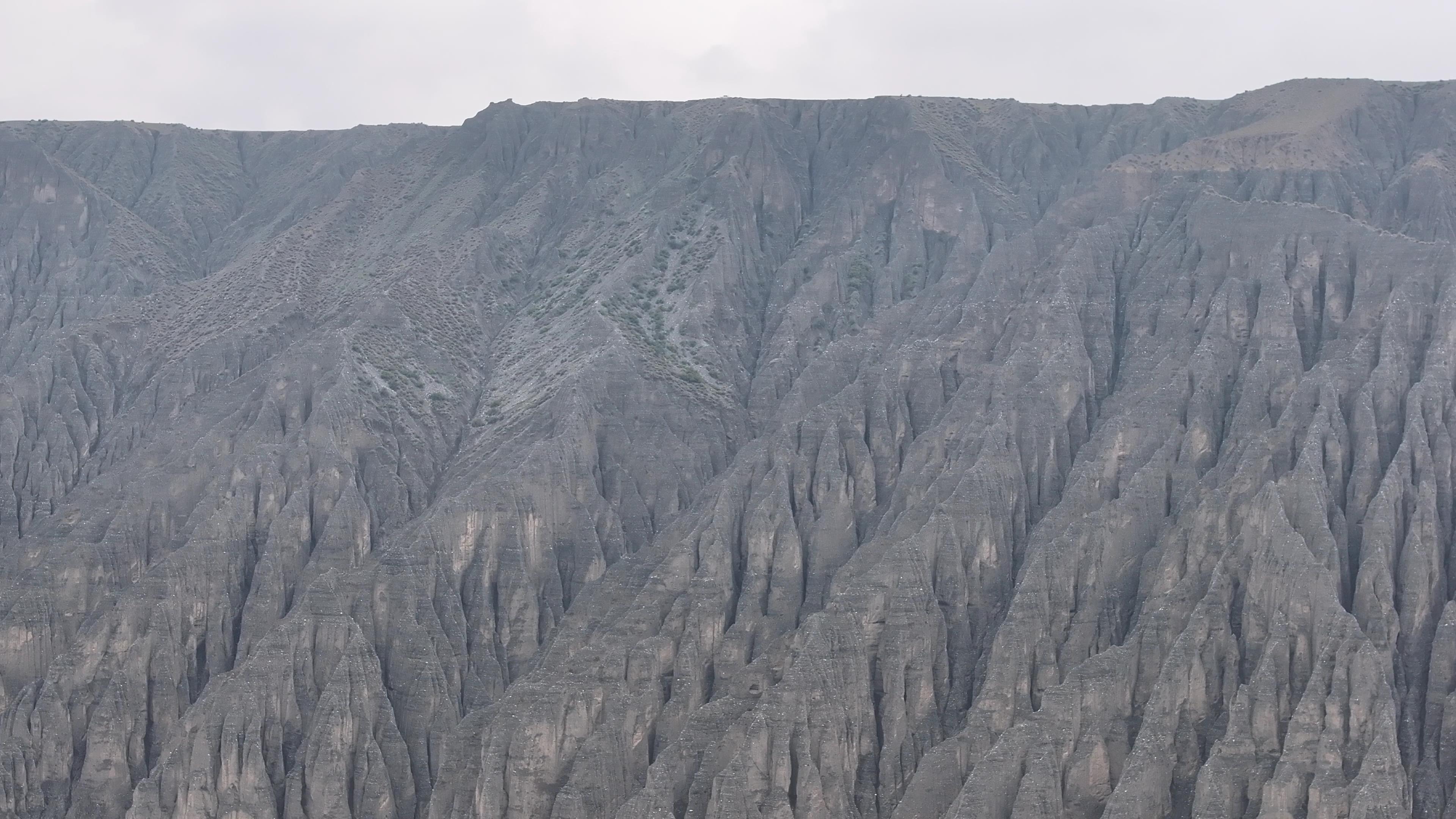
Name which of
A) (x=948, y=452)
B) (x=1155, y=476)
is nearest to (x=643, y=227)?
(x=948, y=452)

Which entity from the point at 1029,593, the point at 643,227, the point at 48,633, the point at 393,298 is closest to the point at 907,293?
the point at 643,227

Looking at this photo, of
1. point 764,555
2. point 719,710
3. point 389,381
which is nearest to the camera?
point 719,710

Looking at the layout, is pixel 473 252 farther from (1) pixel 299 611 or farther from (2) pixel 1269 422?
(2) pixel 1269 422

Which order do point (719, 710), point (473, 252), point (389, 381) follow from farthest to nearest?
point (473, 252)
point (389, 381)
point (719, 710)

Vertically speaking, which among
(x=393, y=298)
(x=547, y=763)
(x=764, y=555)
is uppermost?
(x=393, y=298)

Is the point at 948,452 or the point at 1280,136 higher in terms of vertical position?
the point at 1280,136

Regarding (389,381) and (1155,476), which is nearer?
(1155,476)
